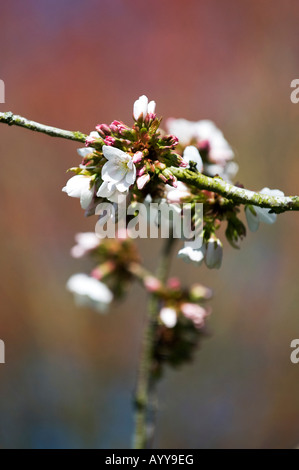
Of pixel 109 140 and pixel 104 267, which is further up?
pixel 109 140

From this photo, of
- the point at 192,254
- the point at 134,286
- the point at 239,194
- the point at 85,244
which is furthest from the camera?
the point at 134,286

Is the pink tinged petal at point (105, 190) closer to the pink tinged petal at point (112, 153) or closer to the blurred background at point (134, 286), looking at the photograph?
the pink tinged petal at point (112, 153)

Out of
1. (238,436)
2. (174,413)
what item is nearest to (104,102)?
A: (174,413)

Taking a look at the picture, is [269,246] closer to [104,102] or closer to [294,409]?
[294,409]

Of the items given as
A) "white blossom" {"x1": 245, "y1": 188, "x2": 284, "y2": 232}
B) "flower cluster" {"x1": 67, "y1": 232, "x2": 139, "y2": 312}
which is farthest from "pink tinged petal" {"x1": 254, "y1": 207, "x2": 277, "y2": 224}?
"flower cluster" {"x1": 67, "y1": 232, "x2": 139, "y2": 312}

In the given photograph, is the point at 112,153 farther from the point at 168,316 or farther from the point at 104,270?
the point at 104,270

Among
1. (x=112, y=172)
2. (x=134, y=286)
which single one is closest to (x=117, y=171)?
(x=112, y=172)

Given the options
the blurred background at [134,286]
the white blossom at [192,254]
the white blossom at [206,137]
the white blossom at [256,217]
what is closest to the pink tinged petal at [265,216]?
the white blossom at [256,217]
